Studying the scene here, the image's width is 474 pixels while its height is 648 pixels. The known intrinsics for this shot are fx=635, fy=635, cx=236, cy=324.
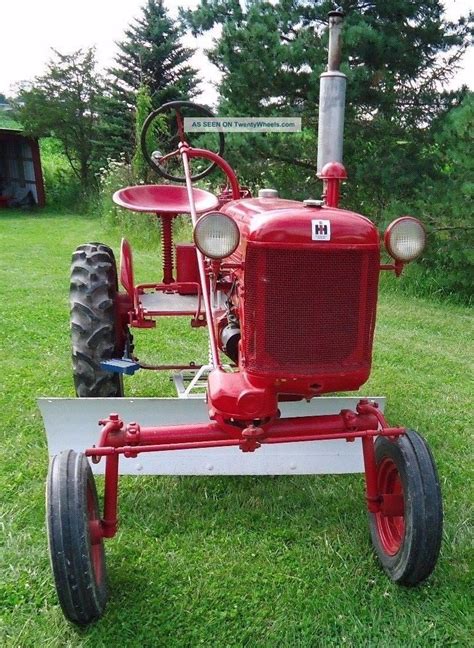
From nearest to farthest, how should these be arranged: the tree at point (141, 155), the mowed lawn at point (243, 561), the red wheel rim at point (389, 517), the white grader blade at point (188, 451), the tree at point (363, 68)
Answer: the mowed lawn at point (243, 561), the red wheel rim at point (389, 517), the white grader blade at point (188, 451), the tree at point (363, 68), the tree at point (141, 155)

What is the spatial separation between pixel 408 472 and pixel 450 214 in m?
4.87

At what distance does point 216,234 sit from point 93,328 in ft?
4.17

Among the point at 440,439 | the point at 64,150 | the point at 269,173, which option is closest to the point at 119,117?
the point at 64,150

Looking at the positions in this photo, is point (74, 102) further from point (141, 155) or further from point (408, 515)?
point (408, 515)

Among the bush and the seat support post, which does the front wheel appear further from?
the bush

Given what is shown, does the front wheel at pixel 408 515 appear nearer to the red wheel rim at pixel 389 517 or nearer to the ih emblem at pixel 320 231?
the red wheel rim at pixel 389 517

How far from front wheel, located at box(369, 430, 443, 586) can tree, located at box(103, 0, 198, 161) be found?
592 inches

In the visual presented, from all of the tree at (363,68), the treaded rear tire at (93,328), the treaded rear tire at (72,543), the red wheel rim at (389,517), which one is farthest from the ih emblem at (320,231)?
the tree at (363,68)

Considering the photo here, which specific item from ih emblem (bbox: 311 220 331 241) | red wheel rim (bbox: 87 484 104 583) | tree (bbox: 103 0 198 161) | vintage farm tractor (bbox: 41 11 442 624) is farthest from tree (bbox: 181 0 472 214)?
tree (bbox: 103 0 198 161)

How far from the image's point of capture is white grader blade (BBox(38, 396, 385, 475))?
2475 millimetres

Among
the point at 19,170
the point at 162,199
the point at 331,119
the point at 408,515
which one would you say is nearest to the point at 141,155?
the point at 19,170

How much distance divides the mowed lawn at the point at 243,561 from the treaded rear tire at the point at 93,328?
0.40 meters

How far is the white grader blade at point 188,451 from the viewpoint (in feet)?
8.12

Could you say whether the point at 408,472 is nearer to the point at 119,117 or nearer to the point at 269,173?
the point at 269,173
